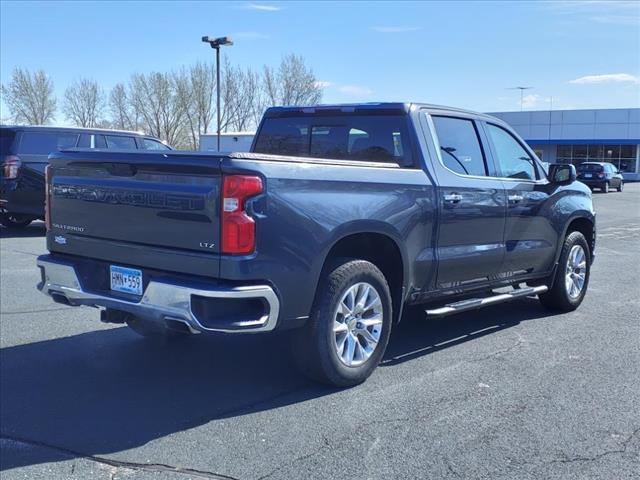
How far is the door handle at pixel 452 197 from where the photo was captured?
219 inches

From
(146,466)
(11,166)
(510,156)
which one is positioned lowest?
(146,466)

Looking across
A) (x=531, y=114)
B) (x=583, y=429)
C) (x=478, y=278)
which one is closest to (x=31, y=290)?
(x=478, y=278)

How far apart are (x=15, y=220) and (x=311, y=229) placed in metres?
11.9

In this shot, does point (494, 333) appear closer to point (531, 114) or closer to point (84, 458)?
point (84, 458)

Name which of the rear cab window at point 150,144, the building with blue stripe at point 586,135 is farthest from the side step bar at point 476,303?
the building with blue stripe at point 586,135

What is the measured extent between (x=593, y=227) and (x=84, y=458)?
239 inches

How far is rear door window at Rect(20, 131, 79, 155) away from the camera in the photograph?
43.4 ft

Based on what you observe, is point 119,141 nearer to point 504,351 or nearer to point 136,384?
point 136,384

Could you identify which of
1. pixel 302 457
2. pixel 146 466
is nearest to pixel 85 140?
pixel 146 466

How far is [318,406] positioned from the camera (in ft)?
15.1

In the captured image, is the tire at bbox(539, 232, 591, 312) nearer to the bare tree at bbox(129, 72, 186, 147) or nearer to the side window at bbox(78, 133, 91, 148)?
the side window at bbox(78, 133, 91, 148)

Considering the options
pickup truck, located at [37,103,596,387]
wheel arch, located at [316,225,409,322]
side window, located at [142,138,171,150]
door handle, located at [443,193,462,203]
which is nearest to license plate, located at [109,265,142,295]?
pickup truck, located at [37,103,596,387]

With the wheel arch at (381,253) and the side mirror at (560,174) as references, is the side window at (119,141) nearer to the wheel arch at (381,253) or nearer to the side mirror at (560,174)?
the side mirror at (560,174)

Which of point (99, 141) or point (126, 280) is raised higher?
point (99, 141)
